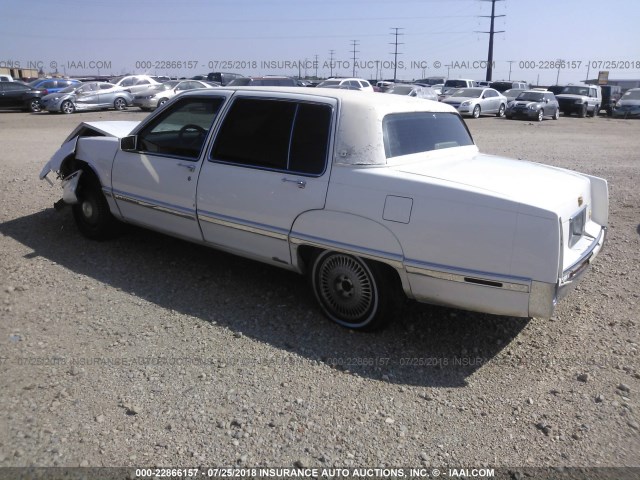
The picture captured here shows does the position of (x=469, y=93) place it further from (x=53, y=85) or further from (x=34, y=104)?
(x=53, y=85)

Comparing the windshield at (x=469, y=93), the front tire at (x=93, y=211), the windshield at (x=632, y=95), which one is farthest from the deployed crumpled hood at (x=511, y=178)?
the windshield at (x=632, y=95)

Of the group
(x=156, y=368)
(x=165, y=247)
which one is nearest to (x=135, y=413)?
(x=156, y=368)

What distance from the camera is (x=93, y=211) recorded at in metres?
5.68

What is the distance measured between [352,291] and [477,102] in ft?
86.5

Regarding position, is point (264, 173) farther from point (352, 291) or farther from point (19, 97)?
point (19, 97)

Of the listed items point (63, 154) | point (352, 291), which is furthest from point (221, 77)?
point (352, 291)

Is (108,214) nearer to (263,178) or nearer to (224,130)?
(224,130)

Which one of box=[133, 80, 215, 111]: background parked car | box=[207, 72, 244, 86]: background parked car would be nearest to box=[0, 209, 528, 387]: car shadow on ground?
box=[133, 80, 215, 111]: background parked car

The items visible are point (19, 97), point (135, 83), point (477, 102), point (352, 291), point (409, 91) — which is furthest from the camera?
point (409, 91)

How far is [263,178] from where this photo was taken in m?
4.19

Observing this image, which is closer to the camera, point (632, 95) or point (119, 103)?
point (119, 103)

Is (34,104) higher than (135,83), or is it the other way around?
(135,83)

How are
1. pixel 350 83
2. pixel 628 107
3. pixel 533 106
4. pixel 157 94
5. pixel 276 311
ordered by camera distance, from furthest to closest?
1. pixel 628 107
2. pixel 350 83
3. pixel 533 106
4. pixel 157 94
5. pixel 276 311

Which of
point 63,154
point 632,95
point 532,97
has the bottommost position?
point 632,95
